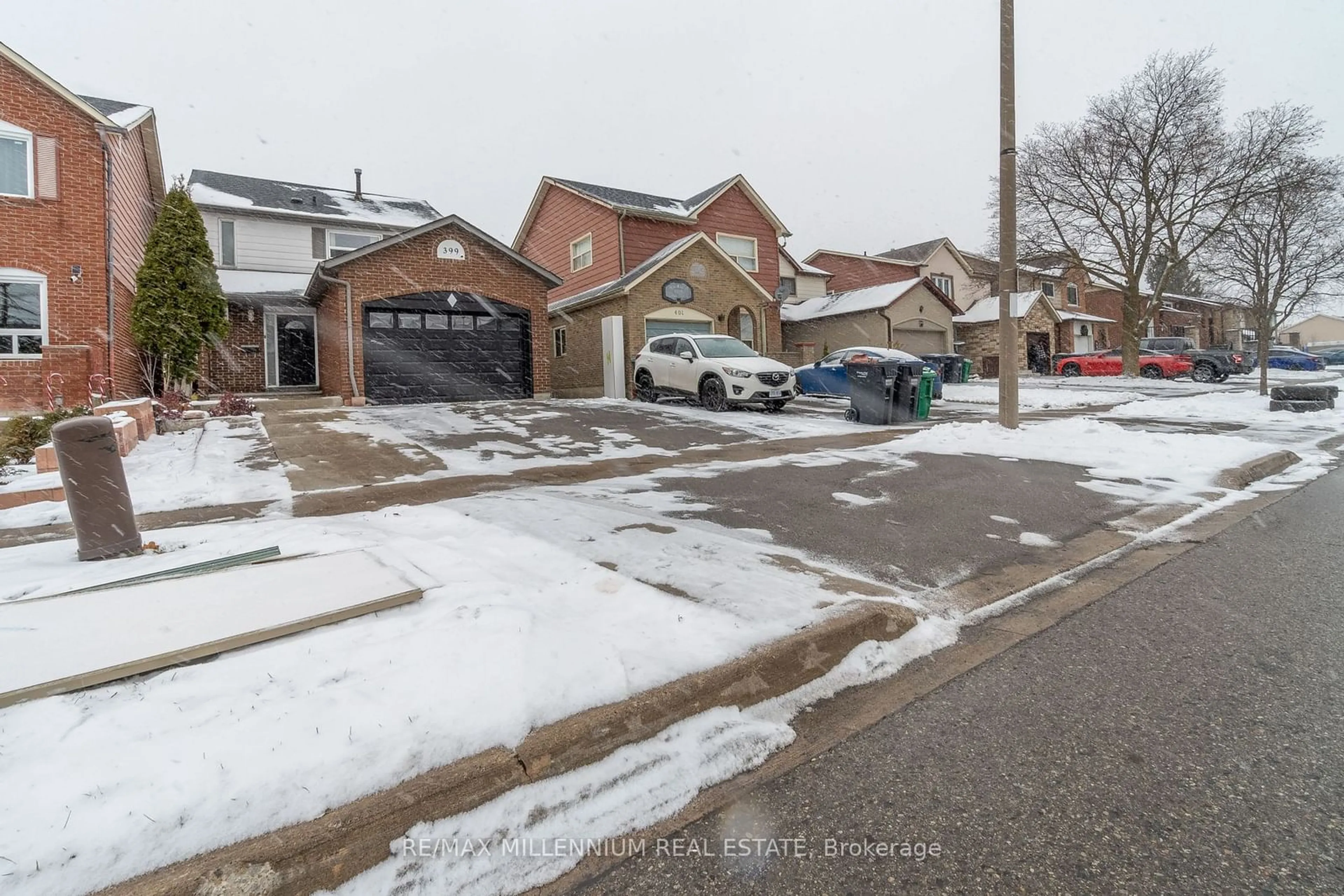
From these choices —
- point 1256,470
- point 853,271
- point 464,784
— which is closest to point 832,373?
point 1256,470

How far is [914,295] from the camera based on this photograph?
2673 cm

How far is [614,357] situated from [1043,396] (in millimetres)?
12081

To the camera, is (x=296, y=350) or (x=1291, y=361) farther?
(x=1291, y=361)

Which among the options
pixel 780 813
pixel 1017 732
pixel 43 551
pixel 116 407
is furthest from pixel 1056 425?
pixel 116 407

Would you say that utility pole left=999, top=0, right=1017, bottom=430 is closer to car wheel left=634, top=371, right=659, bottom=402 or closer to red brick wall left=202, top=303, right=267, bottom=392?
car wheel left=634, top=371, right=659, bottom=402

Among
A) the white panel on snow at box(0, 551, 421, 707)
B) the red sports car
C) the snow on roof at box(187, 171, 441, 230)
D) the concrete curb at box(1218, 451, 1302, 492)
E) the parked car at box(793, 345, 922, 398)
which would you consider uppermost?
the snow on roof at box(187, 171, 441, 230)

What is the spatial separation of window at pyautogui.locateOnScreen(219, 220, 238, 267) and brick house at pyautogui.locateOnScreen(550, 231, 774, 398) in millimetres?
9461

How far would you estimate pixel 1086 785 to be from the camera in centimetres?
216

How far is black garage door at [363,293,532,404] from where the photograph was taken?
15641mm

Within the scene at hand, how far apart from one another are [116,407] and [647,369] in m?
10.1

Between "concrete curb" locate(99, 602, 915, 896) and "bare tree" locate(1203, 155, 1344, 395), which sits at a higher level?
"bare tree" locate(1203, 155, 1344, 395)

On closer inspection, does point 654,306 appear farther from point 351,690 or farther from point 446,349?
point 351,690

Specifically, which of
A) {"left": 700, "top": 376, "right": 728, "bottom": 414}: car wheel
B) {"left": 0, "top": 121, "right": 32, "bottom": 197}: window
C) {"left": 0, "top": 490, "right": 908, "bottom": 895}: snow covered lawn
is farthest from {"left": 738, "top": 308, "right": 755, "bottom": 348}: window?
{"left": 0, "top": 490, "right": 908, "bottom": 895}: snow covered lawn

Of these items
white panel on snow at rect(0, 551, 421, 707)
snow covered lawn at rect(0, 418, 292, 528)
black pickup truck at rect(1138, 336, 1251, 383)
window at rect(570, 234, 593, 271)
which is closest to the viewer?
white panel on snow at rect(0, 551, 421, 707)
